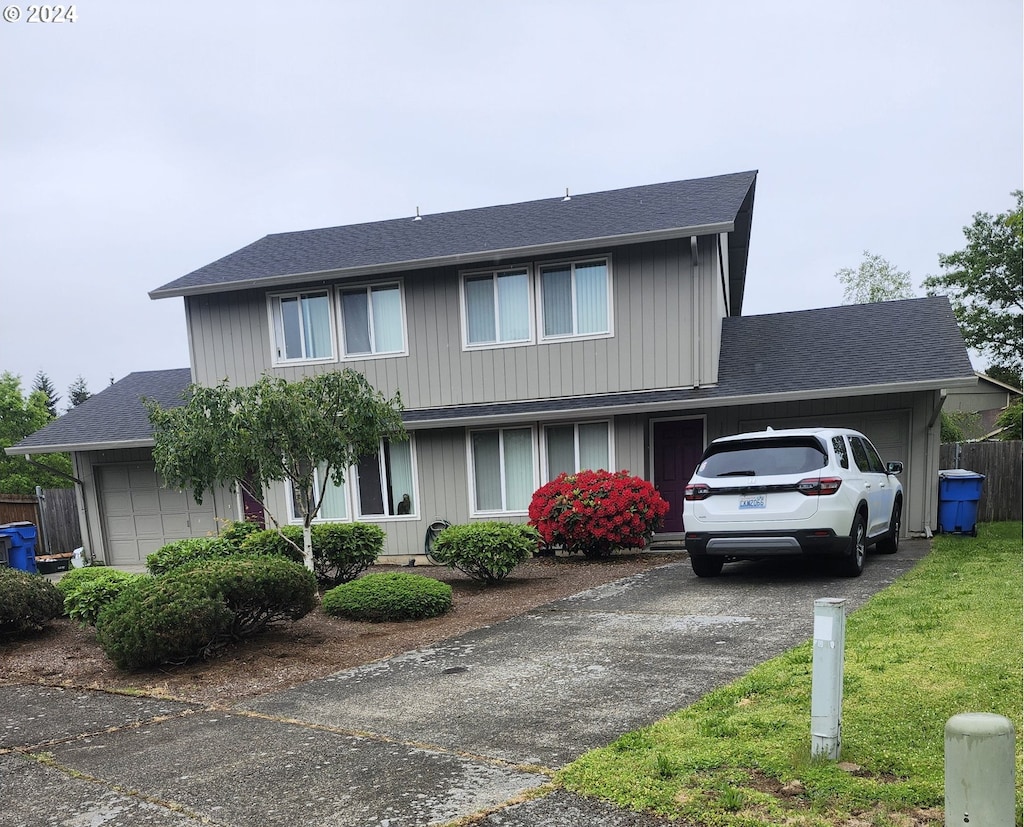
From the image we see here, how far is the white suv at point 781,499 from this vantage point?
815 centimetres

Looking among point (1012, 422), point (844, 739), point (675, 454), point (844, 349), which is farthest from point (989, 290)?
point (844, 739)

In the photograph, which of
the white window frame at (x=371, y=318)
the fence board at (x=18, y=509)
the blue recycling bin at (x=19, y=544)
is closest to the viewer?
the white window frame at (x=371, y=318)

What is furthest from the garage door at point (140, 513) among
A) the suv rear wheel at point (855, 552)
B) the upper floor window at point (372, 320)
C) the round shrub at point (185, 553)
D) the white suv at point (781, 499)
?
the suv rear wheel at point (855, 552)

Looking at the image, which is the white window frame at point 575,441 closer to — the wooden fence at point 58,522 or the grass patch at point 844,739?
the grass patch at point 844,739

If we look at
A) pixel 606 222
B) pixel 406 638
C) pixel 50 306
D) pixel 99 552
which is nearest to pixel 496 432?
pixel 606 222

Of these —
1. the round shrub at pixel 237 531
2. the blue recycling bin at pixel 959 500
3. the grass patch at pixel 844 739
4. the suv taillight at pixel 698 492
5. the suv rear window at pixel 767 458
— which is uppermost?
the suv rear window at pixel 767 458

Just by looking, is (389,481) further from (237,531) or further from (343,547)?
(343,547)

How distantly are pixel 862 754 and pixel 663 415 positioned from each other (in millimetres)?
10141

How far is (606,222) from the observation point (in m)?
13.6

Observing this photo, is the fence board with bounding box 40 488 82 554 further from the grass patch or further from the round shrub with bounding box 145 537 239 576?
the grass patch

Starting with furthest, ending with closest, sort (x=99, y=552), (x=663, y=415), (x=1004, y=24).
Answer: (x=99, y=552), (x=663, y=415), (x=1004, y=24)

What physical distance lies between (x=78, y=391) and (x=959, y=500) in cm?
6595

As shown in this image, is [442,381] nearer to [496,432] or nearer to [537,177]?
[496,432]

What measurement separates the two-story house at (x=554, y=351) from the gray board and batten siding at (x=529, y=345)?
3 centimetres
